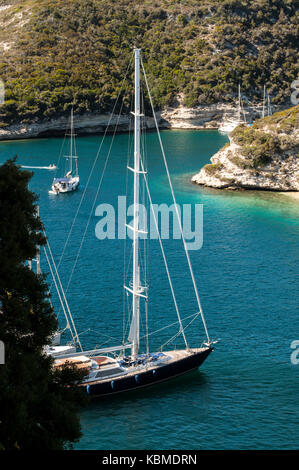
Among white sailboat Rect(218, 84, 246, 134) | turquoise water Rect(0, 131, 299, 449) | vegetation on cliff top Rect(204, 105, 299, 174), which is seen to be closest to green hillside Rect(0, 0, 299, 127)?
white sailboat Rect(218, 84, 246, 134)

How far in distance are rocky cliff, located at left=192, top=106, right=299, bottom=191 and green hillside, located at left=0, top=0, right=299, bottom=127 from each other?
187ft

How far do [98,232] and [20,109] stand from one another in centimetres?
7040

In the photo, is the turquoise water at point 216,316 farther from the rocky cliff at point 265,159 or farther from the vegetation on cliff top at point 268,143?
the vegetation on cliff top at point 268,143

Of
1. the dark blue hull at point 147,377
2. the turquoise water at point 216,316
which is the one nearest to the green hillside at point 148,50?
the turquoise water at point 216,316

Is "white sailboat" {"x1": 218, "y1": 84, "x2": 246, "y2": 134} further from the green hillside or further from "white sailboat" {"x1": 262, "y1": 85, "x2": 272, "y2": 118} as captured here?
"white sailboat" {"x1": 262, "y1": 85, "x2": 272, "y2": 118}

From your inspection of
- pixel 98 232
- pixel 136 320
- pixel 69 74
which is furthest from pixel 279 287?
pixel 69 74

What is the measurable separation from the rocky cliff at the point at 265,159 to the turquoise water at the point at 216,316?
2.13 m

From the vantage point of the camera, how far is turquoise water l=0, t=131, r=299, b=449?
95.0 ft

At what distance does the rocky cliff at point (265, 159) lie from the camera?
2965 inches

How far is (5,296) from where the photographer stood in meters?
19.2

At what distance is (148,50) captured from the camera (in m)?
151

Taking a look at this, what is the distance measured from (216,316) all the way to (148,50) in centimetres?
12019

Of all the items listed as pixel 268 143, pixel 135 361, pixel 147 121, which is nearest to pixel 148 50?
pixel 147 121

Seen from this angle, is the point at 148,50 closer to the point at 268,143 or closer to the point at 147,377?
the point at 268,143
